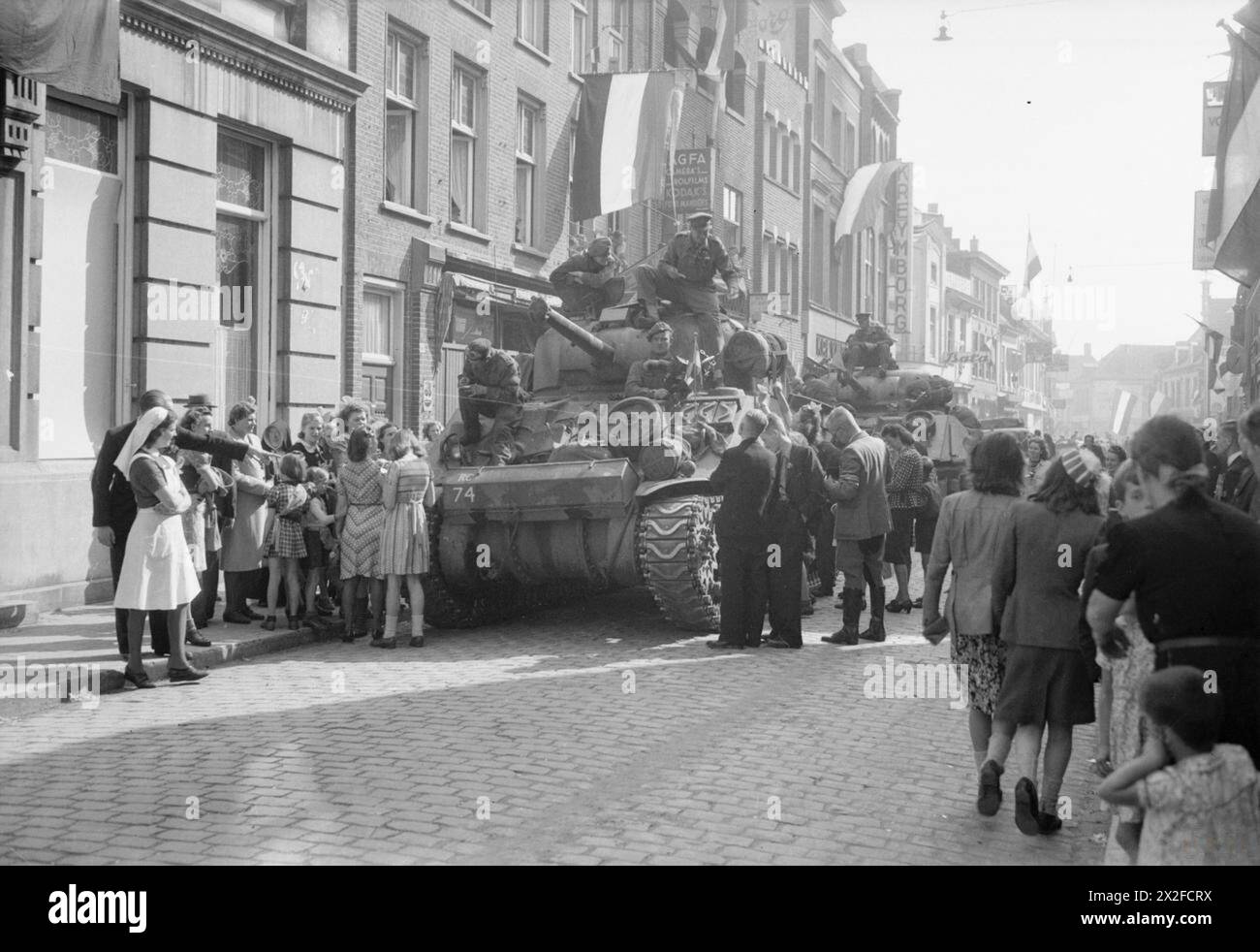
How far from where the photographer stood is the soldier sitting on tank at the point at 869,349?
22016 mm

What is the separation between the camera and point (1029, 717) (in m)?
5.67

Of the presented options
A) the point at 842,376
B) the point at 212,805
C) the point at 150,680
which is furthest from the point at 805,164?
the point at 212,805

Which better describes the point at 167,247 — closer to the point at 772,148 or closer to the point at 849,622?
the point at 849,622

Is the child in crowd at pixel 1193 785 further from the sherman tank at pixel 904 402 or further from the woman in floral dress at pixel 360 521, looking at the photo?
the sherman tank at pixel 904 402

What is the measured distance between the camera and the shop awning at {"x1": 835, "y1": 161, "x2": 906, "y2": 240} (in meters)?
35.7

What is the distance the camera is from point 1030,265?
4503cm

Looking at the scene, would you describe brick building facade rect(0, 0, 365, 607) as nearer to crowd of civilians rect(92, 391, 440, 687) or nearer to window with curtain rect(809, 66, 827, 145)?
crowd of civilians rect(92, 391, 440, 687)

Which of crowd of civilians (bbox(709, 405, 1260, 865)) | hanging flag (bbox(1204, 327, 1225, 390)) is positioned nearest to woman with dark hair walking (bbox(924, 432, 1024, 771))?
crowd of civilians (bbox(709, 405, 1260, 865))

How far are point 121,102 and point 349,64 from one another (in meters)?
4.36

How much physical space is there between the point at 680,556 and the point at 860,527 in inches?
68.1

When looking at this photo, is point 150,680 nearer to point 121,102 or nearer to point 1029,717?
point 1029,717

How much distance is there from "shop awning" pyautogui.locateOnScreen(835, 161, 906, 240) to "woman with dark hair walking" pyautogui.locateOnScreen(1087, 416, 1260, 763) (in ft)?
104

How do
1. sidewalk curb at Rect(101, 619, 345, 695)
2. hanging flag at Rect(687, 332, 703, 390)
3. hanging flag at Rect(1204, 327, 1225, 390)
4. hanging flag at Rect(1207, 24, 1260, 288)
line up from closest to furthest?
sidewalk curb at Rect(101, 619, 345, 695)
hanging flag at Rect(687, 332, 703, 390)
hanging flag at Rect(1207, 24, 1260, 288)
hanging flag at Rect(1204, 327, 1225, 390)

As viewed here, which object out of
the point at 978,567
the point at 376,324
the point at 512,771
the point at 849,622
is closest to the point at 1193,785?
the point at 978,567
